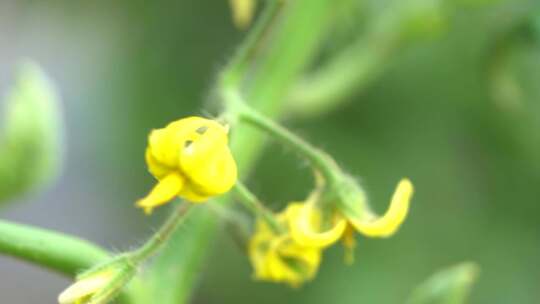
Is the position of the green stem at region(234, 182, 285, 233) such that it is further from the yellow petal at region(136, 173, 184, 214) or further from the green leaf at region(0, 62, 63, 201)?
the green leaf at region(0, 62, 63, 201)

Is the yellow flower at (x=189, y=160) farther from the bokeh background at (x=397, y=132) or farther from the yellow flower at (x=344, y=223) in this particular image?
the bokeh background at (x=397, y=132)

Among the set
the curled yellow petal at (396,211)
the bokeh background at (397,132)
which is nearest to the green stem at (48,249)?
the curled yellow petal at (396,211)

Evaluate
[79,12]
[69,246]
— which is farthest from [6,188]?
[79,12]

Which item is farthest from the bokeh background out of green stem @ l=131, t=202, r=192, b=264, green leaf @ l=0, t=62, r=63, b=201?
green stem @ l=131, t=202, r=192, b=264

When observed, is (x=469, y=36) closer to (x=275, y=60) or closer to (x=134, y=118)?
(x=275, y=60)

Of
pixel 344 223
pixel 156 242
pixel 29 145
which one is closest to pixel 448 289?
pixel 344 223

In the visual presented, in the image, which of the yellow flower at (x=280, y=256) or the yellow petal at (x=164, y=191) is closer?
the yellow petal at (x=164, y=191)
